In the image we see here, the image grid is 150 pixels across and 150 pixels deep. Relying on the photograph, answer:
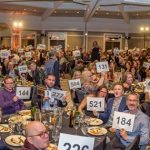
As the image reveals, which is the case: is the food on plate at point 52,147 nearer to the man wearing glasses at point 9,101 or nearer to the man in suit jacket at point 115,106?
the man in suit jacket at point 115,106

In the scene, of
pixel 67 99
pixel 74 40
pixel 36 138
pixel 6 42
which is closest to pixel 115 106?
pixel 36 138

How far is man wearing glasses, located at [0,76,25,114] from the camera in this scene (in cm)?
589

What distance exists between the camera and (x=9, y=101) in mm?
5918

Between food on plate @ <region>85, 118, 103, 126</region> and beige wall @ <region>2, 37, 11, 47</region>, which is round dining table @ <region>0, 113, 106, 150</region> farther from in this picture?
beige wall @ <region>2, 37, 11, 47</region>

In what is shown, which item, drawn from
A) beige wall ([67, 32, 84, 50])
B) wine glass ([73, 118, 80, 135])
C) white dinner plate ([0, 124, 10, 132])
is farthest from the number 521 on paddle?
beige wall ([67, 32, 84, 50])

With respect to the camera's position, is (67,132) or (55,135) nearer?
(55,135)

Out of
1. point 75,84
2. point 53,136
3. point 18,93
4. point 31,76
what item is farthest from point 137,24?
point 53,136

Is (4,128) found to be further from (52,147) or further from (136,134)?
(136,134)

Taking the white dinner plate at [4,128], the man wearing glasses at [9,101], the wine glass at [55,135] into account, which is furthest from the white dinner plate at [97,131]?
the man wearing glasses at [9,101]

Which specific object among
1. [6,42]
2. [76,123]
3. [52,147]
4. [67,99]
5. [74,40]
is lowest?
[67,99]

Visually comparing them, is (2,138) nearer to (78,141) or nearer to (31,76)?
(78,141)

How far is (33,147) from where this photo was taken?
3314 mm

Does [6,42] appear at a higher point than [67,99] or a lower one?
higher

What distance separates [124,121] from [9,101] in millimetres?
2425
